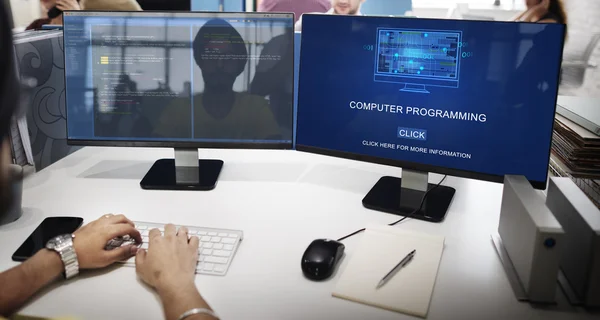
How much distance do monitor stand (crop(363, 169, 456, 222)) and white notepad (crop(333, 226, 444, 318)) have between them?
4.4 inches

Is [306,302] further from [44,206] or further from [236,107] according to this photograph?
[44,206]

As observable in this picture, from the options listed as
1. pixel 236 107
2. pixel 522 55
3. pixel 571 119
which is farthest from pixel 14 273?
pixel 571 119

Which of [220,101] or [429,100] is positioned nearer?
[429,100]

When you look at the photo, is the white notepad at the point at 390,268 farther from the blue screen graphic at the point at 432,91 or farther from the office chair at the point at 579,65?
the office chair at the point at 579,65

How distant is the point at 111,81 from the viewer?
1.45 metres

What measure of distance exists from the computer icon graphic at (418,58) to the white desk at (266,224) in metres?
0.33

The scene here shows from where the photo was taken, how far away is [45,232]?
47.1 inches

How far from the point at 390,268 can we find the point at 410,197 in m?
0.36

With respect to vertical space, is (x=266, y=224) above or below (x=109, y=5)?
below

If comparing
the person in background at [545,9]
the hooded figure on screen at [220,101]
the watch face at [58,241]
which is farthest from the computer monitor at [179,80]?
the person in background at [545,9]

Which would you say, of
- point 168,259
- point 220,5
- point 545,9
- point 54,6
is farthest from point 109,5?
point 545,9

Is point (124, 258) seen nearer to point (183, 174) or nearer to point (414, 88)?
point (183, 174)

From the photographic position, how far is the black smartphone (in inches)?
43.8

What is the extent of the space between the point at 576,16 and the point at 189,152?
11.7 ft
